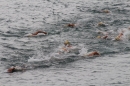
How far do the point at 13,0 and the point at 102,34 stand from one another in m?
9.04

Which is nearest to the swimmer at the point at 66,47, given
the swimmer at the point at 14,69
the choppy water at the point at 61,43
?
the choppy water at the point at 61,43

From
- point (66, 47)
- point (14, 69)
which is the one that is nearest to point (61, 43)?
point (66, 47)

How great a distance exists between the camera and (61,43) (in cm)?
1398

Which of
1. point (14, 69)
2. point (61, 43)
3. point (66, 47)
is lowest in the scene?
point (14, 69)

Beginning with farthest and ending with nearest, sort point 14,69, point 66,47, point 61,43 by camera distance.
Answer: point 61,43 → point 66,47 → point 14,69

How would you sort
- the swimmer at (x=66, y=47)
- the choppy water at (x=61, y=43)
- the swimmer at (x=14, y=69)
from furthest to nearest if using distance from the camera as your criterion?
the swimmer at (x=66, y=47)
the swimmer at (x=14, y=69)
the choppy water at (x=61, y=43)

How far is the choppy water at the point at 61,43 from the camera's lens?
10.5 metres

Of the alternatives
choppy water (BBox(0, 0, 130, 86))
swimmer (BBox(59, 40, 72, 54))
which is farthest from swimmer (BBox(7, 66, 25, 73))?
swimmer (BBox(59, 40, 72, 54))

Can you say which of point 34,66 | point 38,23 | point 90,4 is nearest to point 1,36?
point 38,23

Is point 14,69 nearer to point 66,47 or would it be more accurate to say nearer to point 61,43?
point 66,47

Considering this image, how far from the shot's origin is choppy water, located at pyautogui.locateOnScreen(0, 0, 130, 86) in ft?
34.3

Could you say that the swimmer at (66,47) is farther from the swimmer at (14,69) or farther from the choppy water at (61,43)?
the swimmer at (14,69)

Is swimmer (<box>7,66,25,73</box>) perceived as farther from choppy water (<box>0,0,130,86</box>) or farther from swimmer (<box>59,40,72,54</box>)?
swimmer (<box>59,40,72,54</box>)

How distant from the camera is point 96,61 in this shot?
39.1 feet
